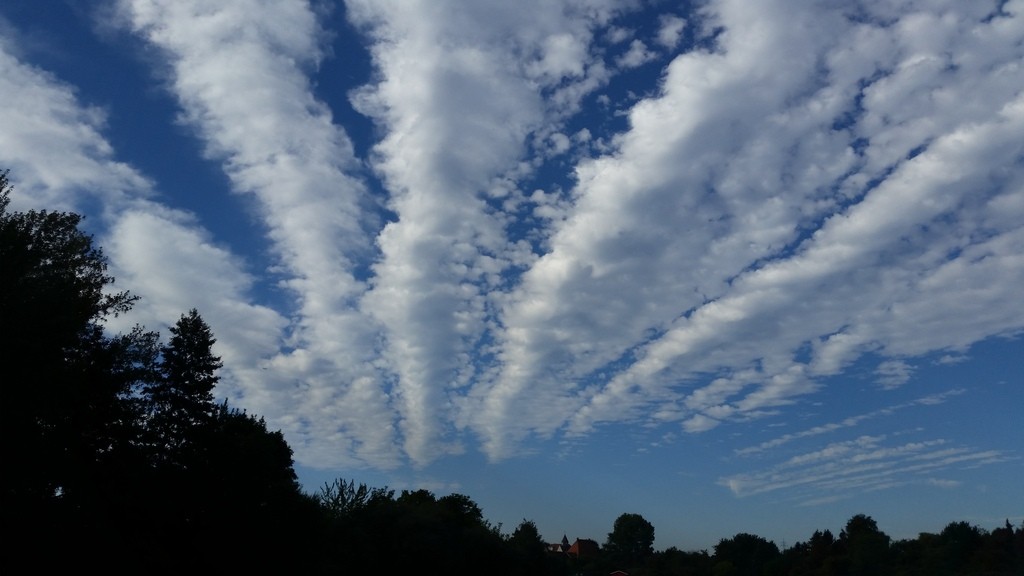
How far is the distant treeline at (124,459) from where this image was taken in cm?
3306

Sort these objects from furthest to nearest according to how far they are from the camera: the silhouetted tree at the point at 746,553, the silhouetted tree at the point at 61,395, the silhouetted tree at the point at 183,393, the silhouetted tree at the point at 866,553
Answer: the silhouetted tree at the point at 746,553 < the silhouetted tree at the point at 866,553 < the silhouetted tree at the point at 183,393 < the silhouetted tree at the point at 61,395

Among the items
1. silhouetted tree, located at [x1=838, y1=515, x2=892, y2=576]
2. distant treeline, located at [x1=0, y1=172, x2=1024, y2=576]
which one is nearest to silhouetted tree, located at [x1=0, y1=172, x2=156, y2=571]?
distant treeline, located at [x1=0, y1=172, x2=1024, y2=576]

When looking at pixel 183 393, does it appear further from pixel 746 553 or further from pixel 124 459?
pixel 746 553

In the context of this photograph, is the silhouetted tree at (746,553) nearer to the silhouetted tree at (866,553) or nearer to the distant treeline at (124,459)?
the silhouetted tree at (866,553)

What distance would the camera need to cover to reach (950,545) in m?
128

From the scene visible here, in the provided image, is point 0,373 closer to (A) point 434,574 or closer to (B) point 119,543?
(B) point 119,543

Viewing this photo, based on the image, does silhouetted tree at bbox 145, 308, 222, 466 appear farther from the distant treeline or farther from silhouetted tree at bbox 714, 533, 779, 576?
silhouetted tree at bbox 714, 533, 779, 576

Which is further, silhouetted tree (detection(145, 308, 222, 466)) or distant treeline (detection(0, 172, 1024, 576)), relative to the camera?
silhouetted tree (detection(145, 308, 222, 466))

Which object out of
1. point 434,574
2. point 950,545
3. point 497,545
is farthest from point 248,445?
point 950,545

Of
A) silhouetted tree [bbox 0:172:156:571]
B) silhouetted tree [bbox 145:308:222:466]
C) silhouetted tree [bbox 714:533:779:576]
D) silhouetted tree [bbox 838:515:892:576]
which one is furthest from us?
silhouetted tree [bbox 714:533:779:576]

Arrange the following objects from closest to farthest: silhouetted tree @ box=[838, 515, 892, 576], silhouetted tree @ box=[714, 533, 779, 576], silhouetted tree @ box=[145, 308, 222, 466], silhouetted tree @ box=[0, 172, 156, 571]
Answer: silhouetted tree @ box=[0, 172, 156, 571], silhouetted tree @ box=[145, 308, 222, 466], silhouetted tree @ box=[838, 515, 892, 576], silhouetted tree @ box=[714, 533, 779, 576]

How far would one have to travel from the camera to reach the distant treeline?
108 feet

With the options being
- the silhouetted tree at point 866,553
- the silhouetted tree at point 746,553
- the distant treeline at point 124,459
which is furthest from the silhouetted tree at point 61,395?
the silhouetted tree at point 746,553

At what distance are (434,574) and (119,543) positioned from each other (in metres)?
36.1
